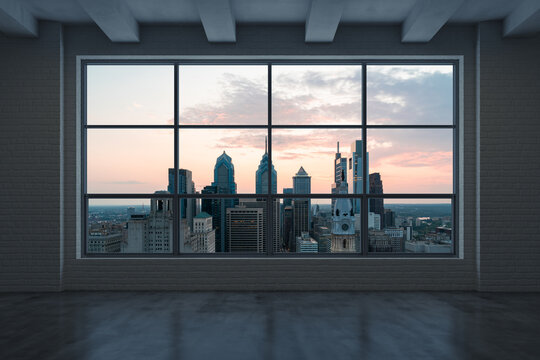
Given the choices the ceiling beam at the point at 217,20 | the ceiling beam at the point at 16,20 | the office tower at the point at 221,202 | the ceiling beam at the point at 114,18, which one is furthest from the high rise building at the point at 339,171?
the ceiling beam at the point at 16,20

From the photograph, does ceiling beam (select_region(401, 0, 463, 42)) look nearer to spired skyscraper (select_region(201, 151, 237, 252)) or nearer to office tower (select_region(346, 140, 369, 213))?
office tower (select_region(346, 140, 369, 213))

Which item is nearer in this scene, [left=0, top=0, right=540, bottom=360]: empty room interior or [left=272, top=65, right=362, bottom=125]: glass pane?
[left=0, top=0, right=540, bottom=360]: empty room interior

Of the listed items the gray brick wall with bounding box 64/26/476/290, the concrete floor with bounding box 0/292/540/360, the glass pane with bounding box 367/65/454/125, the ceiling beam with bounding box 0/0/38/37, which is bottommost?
the concrete floor with bounding box 0/292/540/360

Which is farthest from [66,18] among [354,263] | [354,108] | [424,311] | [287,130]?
[424,311]

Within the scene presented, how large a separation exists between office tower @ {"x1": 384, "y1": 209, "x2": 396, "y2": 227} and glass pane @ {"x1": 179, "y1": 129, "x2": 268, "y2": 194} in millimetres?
1752

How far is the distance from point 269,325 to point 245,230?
1.68 meters

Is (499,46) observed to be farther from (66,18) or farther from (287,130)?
(66,18)

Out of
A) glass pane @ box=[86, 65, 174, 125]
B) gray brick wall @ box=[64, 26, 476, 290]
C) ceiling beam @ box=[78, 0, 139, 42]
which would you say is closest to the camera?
ceiling beam @ box=[78, 0, 139, 42]

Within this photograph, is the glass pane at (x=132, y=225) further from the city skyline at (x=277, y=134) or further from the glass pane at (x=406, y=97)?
the glass pane at (x=406, y=97)

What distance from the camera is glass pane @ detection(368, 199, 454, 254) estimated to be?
4.91 m

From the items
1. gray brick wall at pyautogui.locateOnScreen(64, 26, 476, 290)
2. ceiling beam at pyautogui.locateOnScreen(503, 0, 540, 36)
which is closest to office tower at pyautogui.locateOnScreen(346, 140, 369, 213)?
gray brick wall at pyautogui.locateOnScreen(64, 26, 476, 290)

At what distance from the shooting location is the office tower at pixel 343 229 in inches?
193

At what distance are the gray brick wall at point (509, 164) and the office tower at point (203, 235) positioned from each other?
391 cm

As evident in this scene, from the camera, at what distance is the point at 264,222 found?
4.90 metres
